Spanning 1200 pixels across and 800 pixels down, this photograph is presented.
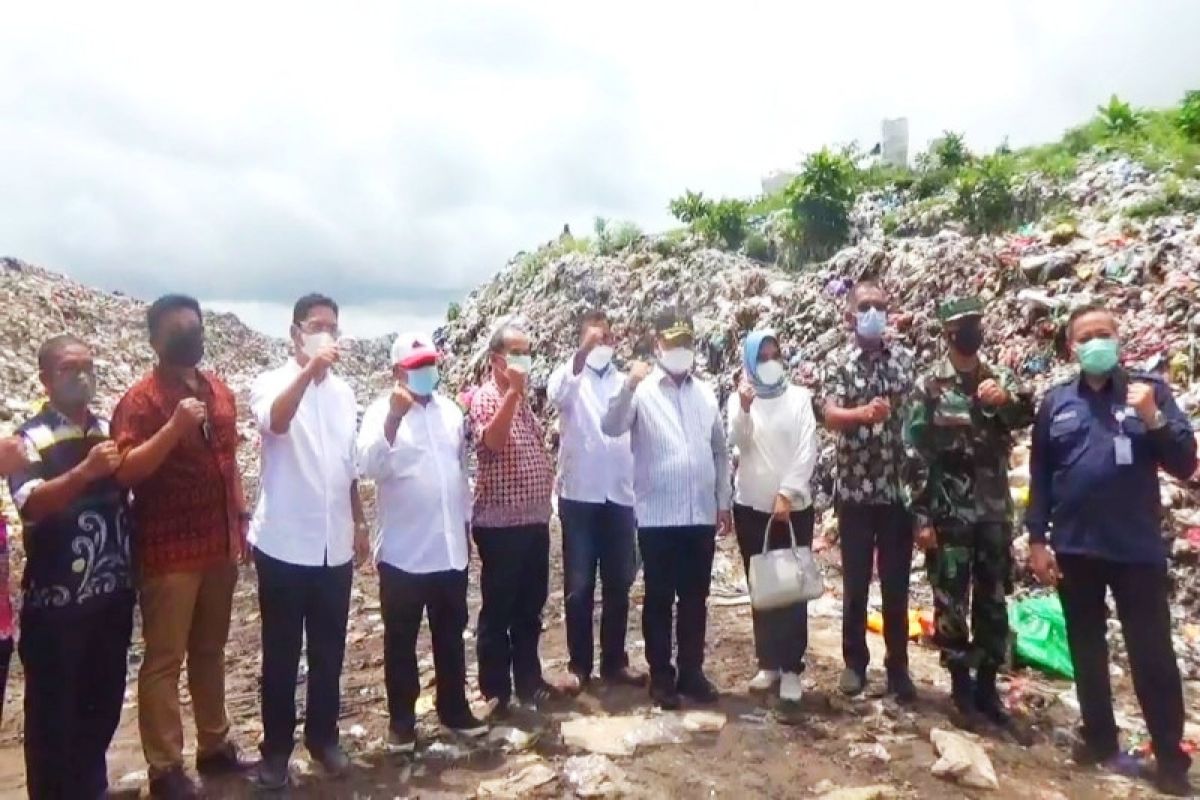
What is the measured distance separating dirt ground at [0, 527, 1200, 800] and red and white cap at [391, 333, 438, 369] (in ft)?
5.10

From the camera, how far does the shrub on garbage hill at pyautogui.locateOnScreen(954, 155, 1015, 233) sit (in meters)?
11.7

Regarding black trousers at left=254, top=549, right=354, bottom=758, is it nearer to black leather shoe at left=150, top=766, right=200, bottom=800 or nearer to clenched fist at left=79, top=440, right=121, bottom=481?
black leather shoe at left=150, top=766, right=200, bottom=800

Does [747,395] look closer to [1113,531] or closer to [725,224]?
[1113,531]

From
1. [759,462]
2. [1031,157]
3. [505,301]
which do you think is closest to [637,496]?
[759,462]

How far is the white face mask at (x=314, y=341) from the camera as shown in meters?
3.47

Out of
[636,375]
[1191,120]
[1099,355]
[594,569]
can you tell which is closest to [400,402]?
[636,375]

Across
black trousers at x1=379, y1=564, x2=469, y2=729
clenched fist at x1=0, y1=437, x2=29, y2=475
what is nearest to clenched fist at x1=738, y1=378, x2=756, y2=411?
black trousers at x1=379, y1=564, x2=469, y2=729

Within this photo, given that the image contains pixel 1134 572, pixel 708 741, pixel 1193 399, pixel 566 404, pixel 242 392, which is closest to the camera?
pixel 1134 572

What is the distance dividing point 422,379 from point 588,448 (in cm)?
100

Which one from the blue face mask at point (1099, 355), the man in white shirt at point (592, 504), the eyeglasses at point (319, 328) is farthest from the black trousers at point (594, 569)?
the blue face mask at point (1099, 355)

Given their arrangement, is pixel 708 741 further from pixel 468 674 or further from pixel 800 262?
pixel 800 262

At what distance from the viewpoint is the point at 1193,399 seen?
671 cm

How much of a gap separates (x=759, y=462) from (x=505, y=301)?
1479 cm

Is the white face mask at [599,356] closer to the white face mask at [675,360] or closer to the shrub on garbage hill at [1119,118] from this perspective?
the white face mask at [675,360]
